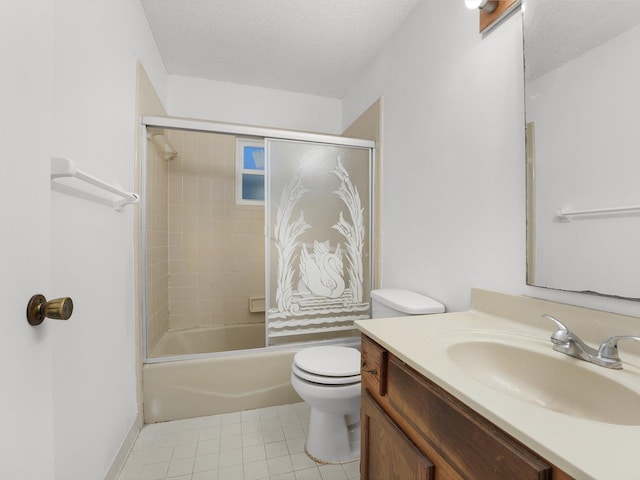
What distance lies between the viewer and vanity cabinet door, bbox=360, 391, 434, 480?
729 millimetres

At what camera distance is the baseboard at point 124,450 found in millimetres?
1284

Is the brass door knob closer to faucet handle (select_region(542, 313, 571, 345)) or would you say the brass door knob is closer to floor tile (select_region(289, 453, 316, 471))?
faucet handle (select_region(542, 313, 571, 345))

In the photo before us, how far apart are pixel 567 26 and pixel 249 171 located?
7.75ft

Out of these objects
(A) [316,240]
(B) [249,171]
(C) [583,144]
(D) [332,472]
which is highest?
(B) [249,171]

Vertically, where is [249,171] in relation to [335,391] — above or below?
above

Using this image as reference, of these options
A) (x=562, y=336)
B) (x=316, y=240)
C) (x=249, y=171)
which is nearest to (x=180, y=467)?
(x=316, y=240)

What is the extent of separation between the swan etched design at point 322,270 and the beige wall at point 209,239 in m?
0.98

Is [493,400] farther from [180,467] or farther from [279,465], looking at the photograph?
[180,467]

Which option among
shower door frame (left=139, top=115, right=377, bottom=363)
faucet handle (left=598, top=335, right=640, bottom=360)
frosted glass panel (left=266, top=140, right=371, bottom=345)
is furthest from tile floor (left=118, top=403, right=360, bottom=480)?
faucet handle (left=598, top=335, right=640, bottom=360)

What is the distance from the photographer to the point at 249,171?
9.18 feet

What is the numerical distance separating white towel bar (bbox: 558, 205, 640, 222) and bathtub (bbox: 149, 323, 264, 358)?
7.46 ft

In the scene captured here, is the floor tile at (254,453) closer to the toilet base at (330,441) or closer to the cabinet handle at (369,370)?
the toilet base at (330,441)

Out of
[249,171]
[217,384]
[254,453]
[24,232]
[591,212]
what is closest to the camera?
[24,232]

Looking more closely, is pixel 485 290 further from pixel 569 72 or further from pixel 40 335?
pixel 40 335
